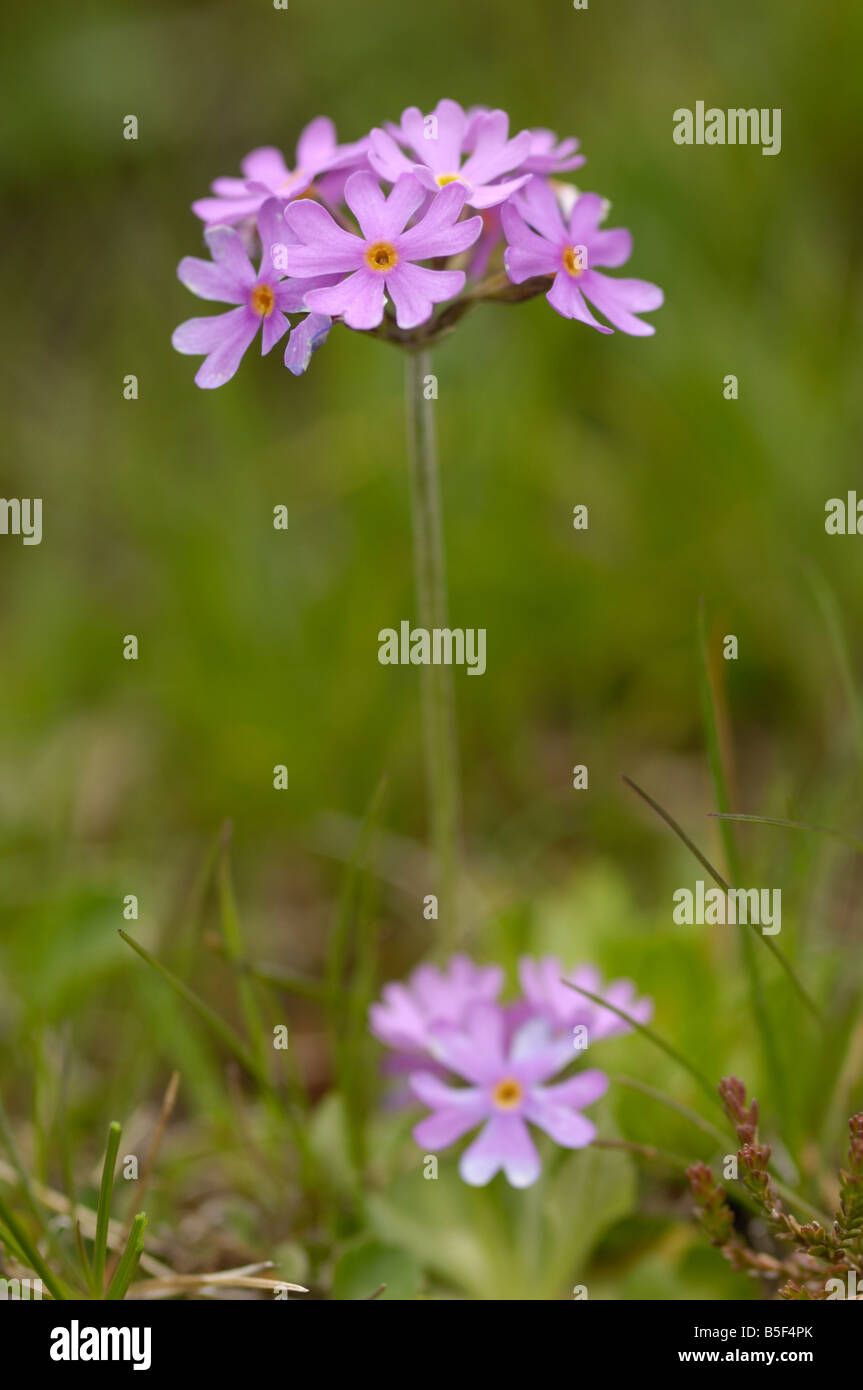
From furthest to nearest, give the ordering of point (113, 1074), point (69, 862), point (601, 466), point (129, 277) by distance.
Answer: point (129, 277) < point (601, 466) < point (69, 862) < point (113, 1074)

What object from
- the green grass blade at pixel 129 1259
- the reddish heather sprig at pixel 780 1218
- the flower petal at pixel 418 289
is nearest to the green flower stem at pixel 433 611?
the flower petal at pixel 418 289

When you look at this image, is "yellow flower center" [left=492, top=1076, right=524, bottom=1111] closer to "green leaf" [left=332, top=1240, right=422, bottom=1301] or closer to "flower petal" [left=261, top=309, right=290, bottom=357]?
"green leaf" [left=332, top=1240, right=422, bottom=1301]

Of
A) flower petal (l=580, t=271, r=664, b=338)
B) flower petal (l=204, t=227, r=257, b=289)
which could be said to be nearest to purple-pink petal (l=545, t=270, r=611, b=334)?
flower petal (l=580, t=271, r=664, b=338)

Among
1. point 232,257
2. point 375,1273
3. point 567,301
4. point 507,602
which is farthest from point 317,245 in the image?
point 507,602

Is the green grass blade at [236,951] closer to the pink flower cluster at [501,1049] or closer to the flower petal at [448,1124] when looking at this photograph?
the pink flower cluster at [501,1049]

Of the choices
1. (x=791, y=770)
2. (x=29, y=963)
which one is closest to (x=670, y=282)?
(x=791, y=770)

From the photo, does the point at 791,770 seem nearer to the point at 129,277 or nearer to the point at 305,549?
the point at 305,549

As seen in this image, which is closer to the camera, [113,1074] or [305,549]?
→ [113,1074]
